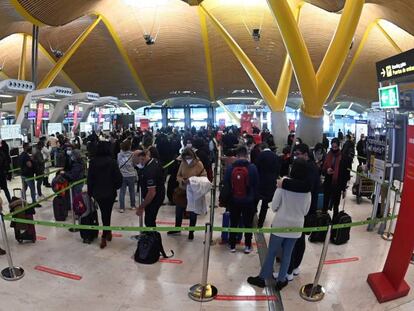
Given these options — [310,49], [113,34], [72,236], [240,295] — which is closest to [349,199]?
[240,295]

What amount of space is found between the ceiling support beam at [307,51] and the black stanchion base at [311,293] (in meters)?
9.05

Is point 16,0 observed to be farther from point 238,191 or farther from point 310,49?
point 310,49

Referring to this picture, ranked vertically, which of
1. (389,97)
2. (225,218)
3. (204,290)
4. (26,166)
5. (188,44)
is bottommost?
(204,290)

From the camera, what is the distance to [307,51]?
12625mm

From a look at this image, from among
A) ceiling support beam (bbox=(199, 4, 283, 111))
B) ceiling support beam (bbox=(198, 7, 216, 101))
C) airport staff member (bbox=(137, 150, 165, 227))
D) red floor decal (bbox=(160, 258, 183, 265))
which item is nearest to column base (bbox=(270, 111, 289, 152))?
ceiling support beam (bbox=(199, 4, 283, 111))

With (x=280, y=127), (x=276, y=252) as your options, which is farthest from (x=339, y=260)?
(x=280, y=127)

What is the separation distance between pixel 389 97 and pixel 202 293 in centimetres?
506

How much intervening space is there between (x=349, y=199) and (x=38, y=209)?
322 inches

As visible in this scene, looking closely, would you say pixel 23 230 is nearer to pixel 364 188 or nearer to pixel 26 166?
pixel 26 166

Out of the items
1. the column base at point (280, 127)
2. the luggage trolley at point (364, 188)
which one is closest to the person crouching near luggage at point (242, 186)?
the luggage trolley at point (364, 188)

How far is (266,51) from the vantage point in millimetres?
31188

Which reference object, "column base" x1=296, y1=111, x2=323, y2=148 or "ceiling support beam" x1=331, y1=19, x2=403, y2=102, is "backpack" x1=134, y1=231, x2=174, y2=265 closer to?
"column base" x1=296, y1=111, x2=323, y2=148

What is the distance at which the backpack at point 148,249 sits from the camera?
5320 mm

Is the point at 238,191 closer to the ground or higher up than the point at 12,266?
higher up
